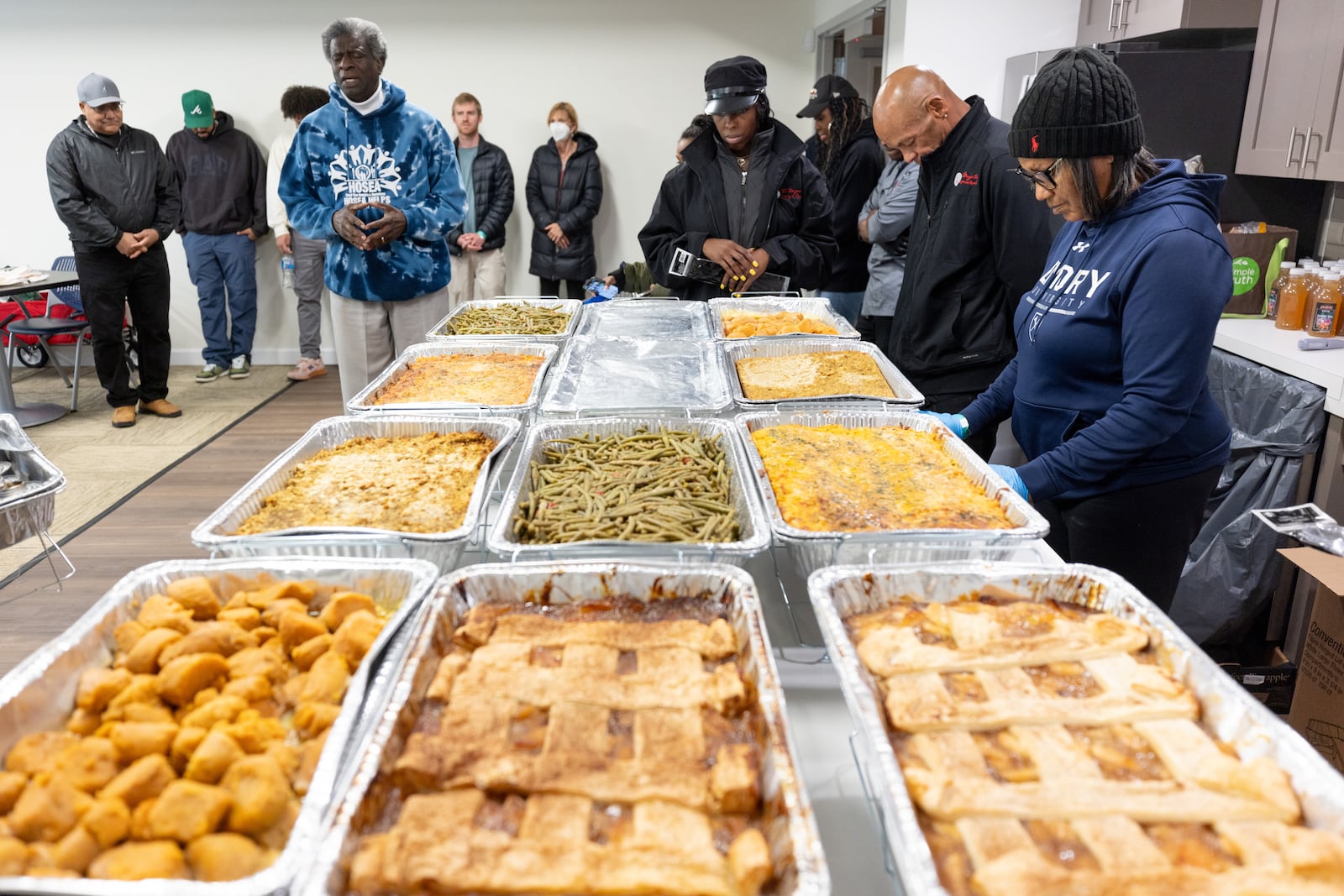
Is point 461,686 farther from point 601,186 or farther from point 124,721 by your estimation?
point 601,186

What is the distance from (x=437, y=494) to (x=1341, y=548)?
87.2 inches

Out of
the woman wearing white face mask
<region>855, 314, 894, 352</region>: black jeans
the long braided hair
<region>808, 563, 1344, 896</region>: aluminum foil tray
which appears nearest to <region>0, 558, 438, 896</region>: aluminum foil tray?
<region>808, 563, 1344, 896</region>: aluminum foil tray

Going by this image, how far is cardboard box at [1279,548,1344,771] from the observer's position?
2252mm

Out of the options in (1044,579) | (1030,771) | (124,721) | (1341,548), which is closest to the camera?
(1030,771)

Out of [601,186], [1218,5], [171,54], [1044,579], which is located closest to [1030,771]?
[1044,579]

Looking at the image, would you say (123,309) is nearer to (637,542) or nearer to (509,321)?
(509,321)

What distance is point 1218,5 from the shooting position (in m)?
3.82

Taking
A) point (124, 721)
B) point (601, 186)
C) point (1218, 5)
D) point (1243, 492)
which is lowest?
point (1243, 492)

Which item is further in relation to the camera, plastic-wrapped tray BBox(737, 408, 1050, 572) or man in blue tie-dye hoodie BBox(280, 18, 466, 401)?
man in blue tie-dye hoodie BBox(280, 18, 466, 401)

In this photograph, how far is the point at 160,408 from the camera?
19.8ft

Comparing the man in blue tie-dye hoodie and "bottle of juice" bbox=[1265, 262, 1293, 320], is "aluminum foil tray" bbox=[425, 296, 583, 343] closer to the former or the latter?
the man in blue tie-dye hoodie

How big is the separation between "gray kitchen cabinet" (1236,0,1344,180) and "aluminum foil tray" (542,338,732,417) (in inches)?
108

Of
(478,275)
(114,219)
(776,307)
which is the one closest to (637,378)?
(776,307)

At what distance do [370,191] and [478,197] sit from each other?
3.48 m
